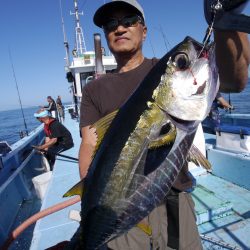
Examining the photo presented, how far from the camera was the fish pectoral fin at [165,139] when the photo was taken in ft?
5.33

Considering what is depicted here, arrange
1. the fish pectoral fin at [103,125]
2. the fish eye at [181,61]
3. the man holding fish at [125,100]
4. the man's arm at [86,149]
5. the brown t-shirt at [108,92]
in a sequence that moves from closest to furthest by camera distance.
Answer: the fish eye at [181,61]
the fish pectoral fin at [103,125]
the man holding fish at [125,100]
the brown t-shirt at [108,92]
the man's arm at [86,149]

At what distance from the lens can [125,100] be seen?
2.30m

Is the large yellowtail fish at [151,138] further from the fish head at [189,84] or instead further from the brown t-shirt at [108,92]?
the brown t-shirt at [108,92]

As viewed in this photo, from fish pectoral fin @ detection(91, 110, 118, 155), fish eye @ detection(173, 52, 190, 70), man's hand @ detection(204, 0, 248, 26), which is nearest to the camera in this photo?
man's hand @ detection(204, 0, 248, 26)

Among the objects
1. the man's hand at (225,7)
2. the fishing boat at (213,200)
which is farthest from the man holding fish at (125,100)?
the fishing boat at (213,200)

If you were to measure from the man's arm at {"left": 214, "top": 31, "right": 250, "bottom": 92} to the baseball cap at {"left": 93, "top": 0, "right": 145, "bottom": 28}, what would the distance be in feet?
2.72

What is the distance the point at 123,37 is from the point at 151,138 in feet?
3.69

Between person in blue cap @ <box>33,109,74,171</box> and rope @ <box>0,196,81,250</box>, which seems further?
person in blue cap @ <box>33,109,74,171</box>

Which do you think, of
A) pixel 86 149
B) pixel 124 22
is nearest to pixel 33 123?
pixel 86 149

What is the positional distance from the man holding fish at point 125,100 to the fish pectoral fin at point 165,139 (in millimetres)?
646

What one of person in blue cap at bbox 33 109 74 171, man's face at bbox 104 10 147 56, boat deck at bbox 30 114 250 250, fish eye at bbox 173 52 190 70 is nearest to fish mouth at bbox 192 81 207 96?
fish eye at bbox 173 52 190 70

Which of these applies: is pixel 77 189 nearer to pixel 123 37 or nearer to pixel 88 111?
pixel 88 111

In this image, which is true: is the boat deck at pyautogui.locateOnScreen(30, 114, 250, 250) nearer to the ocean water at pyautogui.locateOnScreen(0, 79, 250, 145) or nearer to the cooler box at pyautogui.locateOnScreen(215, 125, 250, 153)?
the cooler box at pyautogui.locateOnScreen(215, 125, 250, 153)

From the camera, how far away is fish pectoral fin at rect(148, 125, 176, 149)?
1.62m
